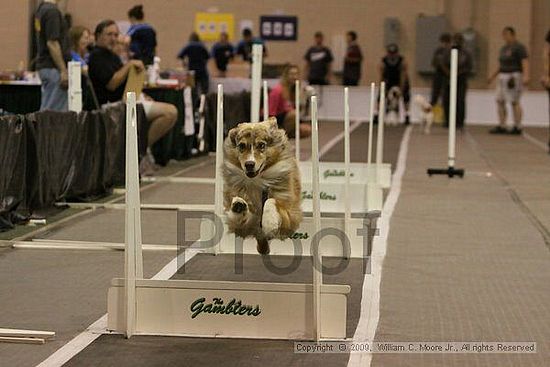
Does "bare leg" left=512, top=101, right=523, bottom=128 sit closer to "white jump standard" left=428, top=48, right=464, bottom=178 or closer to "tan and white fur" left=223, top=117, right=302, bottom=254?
"white jump standard" left=428, top=48, right=464, bottom=178

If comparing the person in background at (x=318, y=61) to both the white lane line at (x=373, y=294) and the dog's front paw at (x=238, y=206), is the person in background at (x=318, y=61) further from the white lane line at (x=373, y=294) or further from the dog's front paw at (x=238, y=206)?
the dog's front paw at (x=238, y=206)

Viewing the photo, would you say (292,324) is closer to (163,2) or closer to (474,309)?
(474,309)

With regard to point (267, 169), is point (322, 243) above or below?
below

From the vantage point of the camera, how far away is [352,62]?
2678 centimetres

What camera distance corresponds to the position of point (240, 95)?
17.4m

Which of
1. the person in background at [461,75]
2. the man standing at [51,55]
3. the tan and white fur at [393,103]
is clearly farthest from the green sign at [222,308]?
the tan and white fur at [393,103]

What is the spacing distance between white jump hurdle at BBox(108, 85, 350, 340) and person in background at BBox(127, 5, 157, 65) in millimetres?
9830

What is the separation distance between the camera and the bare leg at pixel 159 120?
12430 mm

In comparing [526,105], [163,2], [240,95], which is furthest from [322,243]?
[526,105]

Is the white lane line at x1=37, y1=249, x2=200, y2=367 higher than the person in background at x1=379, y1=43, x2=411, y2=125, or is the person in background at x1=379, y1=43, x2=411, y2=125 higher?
the person in background at x1=379, y1=43, x2=411, y2=125

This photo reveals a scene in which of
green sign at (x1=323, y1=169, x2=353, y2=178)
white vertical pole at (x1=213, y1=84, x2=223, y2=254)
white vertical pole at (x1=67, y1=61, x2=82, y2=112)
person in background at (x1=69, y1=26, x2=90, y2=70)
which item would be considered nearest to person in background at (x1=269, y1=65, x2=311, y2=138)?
person in background at (x1=69, y1=26, x2=90, y2=70)

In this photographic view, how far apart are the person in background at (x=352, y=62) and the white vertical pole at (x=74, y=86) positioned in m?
16.5

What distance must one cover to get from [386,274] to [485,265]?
0.80 meters

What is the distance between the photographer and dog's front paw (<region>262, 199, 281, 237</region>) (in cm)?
592
